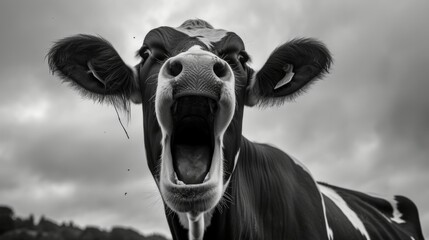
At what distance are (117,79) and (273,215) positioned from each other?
2.16 metres

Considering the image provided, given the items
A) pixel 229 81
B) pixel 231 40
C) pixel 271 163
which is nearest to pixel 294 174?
pixel 271 163

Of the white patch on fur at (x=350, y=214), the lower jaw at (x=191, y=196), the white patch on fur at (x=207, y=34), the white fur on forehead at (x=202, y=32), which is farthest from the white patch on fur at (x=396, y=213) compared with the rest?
the lower jaw at (x=191, y=196)

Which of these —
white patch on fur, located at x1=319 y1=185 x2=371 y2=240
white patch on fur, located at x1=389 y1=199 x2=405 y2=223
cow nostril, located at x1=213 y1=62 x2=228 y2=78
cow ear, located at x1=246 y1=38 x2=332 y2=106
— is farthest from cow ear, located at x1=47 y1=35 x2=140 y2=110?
white patch on fur, located at x1=389 y1=199 x2=405 y2=223

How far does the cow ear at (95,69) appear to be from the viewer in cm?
525

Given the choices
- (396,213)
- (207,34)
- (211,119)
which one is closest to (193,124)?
(211,119)

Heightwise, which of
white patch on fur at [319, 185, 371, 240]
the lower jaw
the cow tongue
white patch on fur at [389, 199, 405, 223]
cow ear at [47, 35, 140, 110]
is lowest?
the lower jaw

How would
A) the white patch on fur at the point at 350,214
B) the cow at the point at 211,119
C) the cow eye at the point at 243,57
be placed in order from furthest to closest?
the white patch on fur at the point at 350,214 < the cow eye at the point at 243,57 < the cow at the point at 211,119

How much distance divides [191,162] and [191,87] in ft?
2.23

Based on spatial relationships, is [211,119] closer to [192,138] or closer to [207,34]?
[192,138]

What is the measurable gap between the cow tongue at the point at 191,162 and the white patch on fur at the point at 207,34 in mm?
997

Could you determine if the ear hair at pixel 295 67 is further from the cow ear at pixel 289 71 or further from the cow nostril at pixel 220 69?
the cow nostril at pixel 220 69

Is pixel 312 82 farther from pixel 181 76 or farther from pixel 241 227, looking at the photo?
pixel 181 76

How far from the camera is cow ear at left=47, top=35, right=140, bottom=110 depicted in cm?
525

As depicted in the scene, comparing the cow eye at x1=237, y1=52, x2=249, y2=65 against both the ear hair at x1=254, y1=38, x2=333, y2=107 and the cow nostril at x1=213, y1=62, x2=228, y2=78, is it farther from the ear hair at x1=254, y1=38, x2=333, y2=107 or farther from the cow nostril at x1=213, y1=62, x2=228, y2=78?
the cow nostril at x1=213, y1=62, x2=228, y2=78
